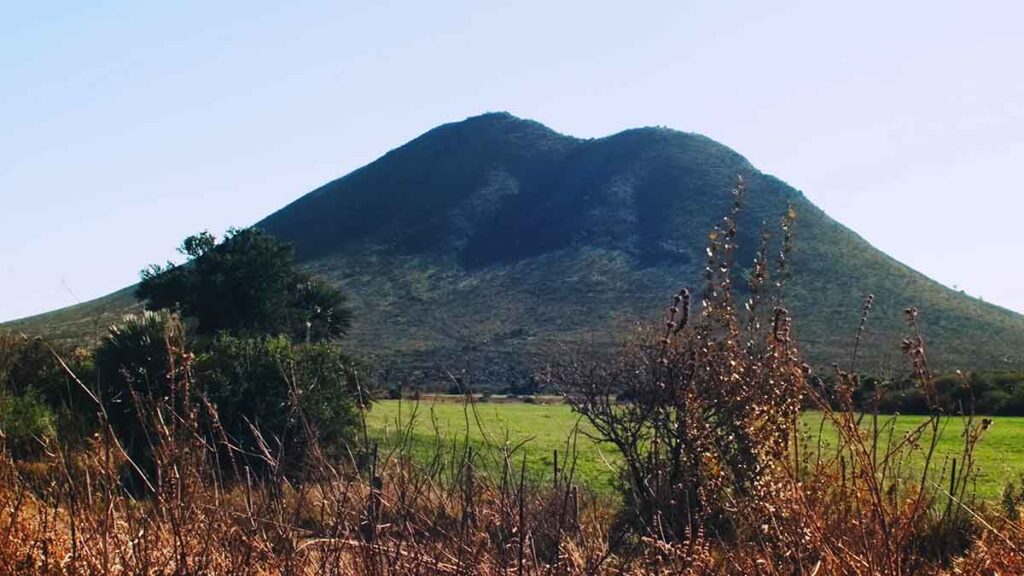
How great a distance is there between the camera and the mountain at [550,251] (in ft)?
197

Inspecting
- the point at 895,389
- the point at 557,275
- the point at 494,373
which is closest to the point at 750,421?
the point at 895,389

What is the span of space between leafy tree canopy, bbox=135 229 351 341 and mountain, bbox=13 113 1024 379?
8.82 m

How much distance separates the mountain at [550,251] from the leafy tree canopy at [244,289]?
8.82m

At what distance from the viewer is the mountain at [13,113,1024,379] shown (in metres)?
60.1

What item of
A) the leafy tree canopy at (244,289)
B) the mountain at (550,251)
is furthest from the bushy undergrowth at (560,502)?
the mountain at (550,251)

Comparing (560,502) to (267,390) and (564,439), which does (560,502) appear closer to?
(267,390)

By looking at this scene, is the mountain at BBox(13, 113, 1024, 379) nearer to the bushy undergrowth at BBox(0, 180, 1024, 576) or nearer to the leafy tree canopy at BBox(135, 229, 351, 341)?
the leafy tree canopy at BBox(135, 229, 351, 341)

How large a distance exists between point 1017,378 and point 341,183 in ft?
294

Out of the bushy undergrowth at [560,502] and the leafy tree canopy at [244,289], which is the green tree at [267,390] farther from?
the leafy tree canopy at [244,289]

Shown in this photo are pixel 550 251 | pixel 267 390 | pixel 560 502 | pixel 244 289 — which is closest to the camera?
pixel 560 502

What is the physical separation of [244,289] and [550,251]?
56.1 meters

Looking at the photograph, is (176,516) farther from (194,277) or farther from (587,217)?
(587,217)

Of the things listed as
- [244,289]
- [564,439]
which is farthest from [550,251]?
[564,439]

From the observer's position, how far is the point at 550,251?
87.2 metres
